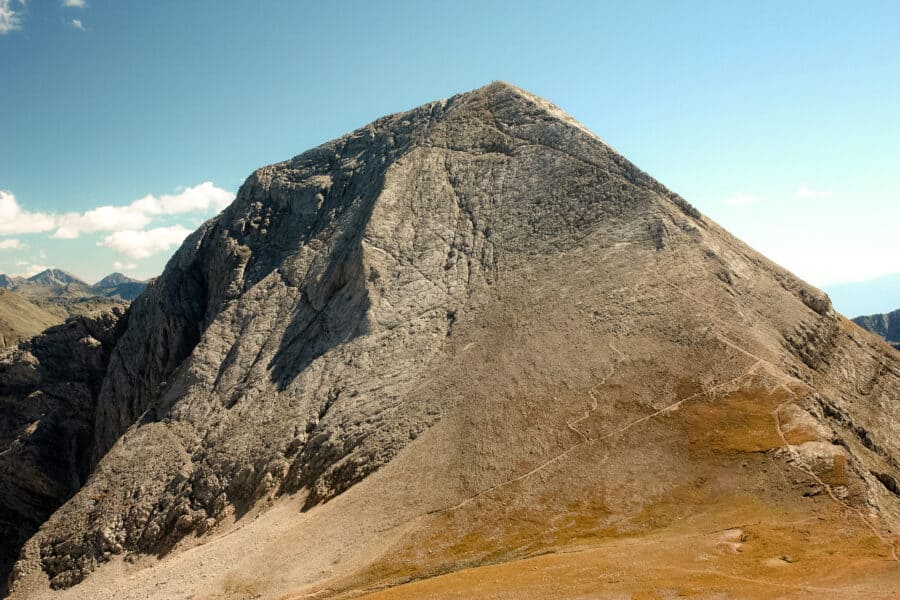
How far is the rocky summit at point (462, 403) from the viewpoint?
36719 millimetres

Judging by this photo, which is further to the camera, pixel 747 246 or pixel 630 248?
pixel 747 246

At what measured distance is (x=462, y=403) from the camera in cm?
5303

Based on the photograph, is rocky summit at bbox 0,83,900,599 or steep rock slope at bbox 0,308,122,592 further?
steep rock slope at bbox 0,308,122,592

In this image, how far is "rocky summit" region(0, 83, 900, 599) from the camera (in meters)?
36.7

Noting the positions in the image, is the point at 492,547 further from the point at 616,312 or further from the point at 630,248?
the point at 630,248

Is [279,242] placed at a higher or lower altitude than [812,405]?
higher

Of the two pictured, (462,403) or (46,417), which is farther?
(46,417)

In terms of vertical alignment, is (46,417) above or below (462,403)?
above

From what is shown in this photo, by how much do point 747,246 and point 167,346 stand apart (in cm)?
7898

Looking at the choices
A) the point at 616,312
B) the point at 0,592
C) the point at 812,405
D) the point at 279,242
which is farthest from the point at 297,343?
the point at 812,405

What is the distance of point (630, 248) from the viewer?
201 feet

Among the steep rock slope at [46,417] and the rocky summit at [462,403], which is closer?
the rocky summit at [462,403]

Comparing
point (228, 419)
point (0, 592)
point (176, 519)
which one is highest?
point (228, 419)

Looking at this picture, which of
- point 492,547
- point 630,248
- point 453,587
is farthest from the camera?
point 630,248
